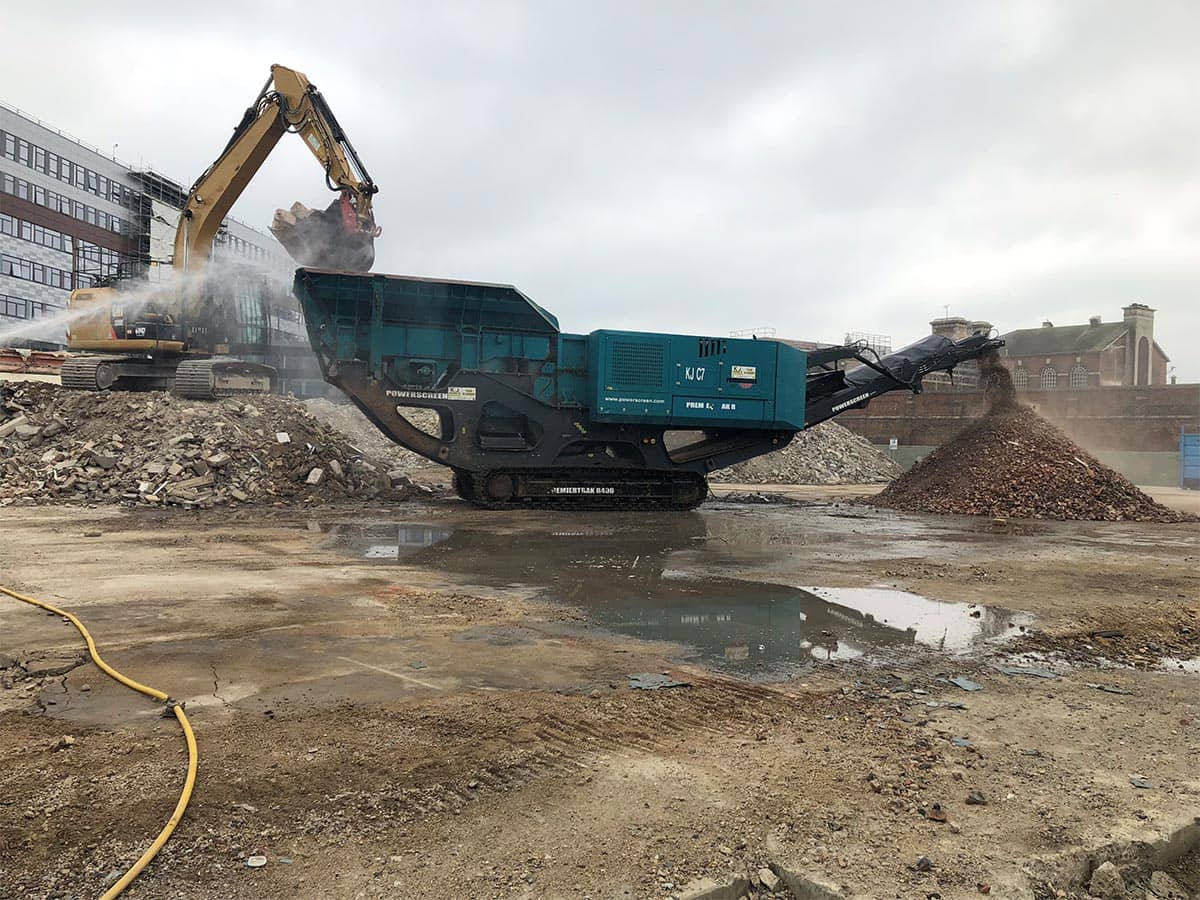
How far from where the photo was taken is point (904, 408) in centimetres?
3453

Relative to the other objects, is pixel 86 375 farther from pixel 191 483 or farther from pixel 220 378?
pixel 191 483

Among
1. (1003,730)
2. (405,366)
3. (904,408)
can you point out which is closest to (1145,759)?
(1003,730)

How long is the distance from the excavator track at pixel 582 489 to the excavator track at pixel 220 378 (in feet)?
19.3

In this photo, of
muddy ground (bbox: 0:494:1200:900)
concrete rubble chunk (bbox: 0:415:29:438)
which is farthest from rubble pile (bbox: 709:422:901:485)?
muddy ground (bbox: 0:494:1200:900)

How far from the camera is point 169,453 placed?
13438 mm

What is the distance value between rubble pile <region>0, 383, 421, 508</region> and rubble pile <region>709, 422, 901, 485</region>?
12.9 metres

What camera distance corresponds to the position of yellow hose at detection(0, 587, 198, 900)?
2338mm

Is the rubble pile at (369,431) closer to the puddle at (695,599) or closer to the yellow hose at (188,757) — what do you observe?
the puddle at (695,599)

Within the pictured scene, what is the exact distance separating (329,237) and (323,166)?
144cm

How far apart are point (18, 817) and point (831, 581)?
646cm

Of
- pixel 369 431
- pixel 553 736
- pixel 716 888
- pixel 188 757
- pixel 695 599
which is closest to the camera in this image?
pixel 716 888

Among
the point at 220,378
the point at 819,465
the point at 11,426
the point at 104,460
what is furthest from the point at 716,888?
the point at 819,465

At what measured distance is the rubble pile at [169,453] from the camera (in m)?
12.9

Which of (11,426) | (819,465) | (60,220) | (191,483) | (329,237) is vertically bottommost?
(191,483)
